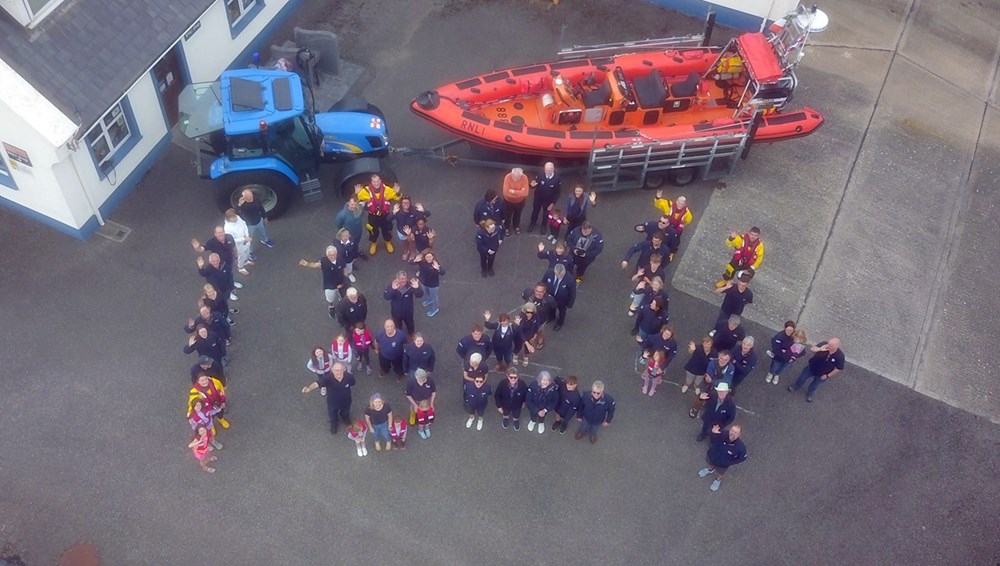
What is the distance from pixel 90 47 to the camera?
1014 cm

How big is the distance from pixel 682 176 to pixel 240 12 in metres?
7.74

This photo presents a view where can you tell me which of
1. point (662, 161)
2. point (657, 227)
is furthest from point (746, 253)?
point (662, 161)

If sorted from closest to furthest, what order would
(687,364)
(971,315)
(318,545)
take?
1. (318,545)
2. (687,364)
3. (971,315)

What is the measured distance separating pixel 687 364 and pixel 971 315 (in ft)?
15.7

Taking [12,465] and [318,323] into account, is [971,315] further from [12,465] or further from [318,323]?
[12,465]

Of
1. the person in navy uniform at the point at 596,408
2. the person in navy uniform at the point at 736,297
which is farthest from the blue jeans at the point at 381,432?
the person in navy uniform at the point at 736,297

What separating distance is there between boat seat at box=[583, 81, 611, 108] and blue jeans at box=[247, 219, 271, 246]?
5039mm

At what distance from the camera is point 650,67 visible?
12.6m

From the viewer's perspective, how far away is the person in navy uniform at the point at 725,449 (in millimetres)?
8539

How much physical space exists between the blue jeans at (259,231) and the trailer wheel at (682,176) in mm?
6136

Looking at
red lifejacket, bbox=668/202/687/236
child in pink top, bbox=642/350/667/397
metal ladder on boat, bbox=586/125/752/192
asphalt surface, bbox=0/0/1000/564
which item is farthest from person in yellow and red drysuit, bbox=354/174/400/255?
child in pink top, bbox=642/350/667/397

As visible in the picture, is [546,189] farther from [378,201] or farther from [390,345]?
[390,345]

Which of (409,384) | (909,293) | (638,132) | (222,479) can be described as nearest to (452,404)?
(409,384)

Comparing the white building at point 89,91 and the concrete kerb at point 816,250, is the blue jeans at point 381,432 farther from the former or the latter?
the white building at point 89,91
